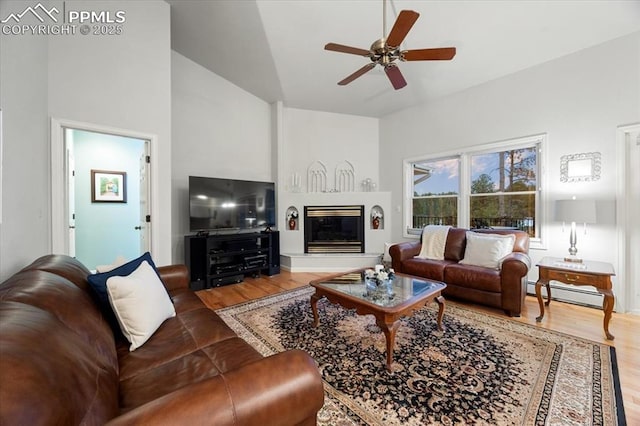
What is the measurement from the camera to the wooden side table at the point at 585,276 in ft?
7.52

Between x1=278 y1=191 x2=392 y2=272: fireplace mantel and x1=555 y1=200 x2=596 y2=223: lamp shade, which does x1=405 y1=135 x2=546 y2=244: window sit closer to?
x1=278 y1=191 x2=392 y2=272: fireplace mantel

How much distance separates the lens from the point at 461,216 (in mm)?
4320

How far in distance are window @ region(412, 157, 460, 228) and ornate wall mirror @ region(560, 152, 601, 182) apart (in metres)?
1.35

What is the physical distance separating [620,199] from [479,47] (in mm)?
2313

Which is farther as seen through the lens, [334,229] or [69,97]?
[334,229]

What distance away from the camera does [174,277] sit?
221cm

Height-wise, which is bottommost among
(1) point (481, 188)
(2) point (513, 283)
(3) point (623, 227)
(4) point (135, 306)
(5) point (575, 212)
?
(2) point (513, 283)

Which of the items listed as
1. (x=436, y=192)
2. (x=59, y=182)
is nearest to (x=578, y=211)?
(x=436, y=192)

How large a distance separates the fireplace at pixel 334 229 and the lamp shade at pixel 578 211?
114 inches

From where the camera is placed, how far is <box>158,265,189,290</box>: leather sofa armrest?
2174mm

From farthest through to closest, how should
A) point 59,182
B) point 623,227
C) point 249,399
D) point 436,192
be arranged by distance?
point 436,192 → point 623,227 → point 59,182 → point 249,399

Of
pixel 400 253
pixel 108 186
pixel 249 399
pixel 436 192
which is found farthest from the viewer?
pixel 436 192

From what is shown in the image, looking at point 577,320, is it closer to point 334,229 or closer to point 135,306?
point 334,229

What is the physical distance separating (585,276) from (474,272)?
2.92 feet
